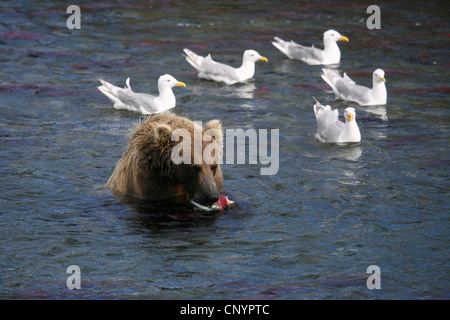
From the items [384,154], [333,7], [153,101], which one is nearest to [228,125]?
[153,101]

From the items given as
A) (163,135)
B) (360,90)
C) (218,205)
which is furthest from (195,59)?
(218,205)

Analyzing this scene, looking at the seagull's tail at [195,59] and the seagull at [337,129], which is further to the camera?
the seagull's tail at [195,59]

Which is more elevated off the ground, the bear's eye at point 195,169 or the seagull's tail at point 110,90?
the seagull's tail at point 110,90

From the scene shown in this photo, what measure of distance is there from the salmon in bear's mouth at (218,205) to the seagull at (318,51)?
8.27 meters

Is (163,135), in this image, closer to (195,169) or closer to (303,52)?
(195,169)

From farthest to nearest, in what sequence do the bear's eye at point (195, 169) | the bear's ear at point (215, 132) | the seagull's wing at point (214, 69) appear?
the seagull's wing at point (214, 69) < the bear's ear at point (215, 132) < the bear's eye at point (195, 169)

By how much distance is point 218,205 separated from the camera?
933 centimetres

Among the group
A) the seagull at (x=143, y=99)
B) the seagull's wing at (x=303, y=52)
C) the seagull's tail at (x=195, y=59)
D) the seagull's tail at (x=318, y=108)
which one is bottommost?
the seagull's tail at (x=318, y=108)

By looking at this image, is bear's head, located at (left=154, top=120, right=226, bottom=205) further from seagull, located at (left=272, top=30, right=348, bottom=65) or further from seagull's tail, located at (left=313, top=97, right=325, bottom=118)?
seagull, located at (left=272, top=30, right=348, bottom=65)

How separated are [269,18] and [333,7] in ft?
7.23

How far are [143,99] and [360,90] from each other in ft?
13.0

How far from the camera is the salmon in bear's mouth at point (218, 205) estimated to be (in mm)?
9180

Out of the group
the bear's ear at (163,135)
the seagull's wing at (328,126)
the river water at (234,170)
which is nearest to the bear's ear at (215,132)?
the bear's ear at (163,135)

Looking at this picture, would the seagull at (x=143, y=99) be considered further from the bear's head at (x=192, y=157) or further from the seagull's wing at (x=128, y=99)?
the bear's head at (x=192, y=157)
